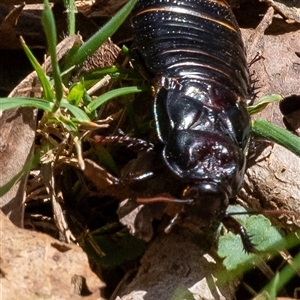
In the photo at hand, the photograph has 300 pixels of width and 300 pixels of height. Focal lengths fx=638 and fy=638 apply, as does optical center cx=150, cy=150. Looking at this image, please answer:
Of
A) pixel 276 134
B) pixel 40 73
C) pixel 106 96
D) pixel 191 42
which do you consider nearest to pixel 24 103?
pixel 40 73

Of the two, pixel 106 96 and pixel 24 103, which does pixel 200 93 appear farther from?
pixel 24 103

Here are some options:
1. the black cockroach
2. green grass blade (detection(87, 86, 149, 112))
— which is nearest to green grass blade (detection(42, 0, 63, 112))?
green grass blade (detection(87, 86, 149, 112))

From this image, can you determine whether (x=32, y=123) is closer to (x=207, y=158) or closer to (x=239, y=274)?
(x=207, y=158)

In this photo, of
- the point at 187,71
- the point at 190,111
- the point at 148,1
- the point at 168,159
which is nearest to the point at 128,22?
the point at 148,1

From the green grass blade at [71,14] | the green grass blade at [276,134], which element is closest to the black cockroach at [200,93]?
the green grass blade at [276,134]

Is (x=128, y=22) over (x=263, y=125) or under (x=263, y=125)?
over

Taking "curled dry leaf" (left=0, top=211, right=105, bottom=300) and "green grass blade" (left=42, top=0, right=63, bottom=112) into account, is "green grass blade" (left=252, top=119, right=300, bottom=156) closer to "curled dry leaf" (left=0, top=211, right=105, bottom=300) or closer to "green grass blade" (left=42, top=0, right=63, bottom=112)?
"green grass blade" (left=42, top=0, right=63, bottom=112)
